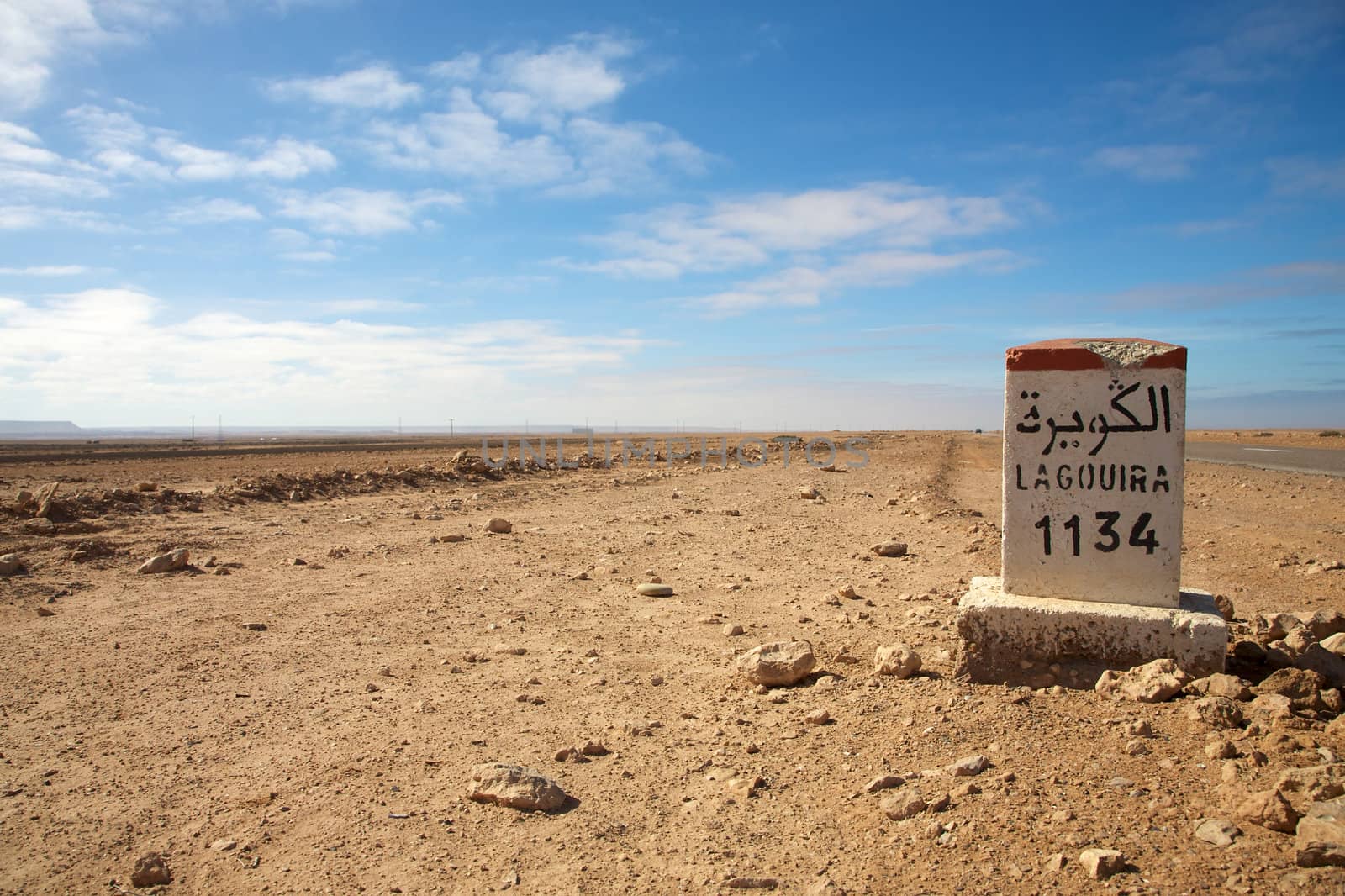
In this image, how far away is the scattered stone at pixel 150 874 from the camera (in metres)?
3.14

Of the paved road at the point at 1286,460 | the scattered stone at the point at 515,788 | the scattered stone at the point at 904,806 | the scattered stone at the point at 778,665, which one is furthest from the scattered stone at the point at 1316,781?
the paved road at the point at 1286,460

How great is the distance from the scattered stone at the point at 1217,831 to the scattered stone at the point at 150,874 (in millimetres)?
3900

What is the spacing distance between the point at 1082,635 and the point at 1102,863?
6.15 feet

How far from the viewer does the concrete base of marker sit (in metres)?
4.26

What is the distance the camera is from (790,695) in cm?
472

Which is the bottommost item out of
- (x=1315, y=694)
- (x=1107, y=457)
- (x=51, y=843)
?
(x=51, y=843)

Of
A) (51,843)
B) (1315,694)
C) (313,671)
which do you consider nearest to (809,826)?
(1315,694)

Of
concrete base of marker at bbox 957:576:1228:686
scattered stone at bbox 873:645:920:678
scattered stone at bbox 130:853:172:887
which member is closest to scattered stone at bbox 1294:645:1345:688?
concrete base of marker at bbox 957:576:1228:686

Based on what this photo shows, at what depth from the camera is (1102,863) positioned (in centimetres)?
278

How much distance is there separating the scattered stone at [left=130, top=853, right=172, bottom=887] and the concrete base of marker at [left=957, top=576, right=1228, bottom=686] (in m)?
3.93

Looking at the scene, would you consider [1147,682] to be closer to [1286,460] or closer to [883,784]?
[883,784]

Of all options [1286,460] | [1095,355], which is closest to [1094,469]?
[1095,355]

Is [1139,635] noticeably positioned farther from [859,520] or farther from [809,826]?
[859,520]

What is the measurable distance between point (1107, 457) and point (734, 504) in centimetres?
1014
